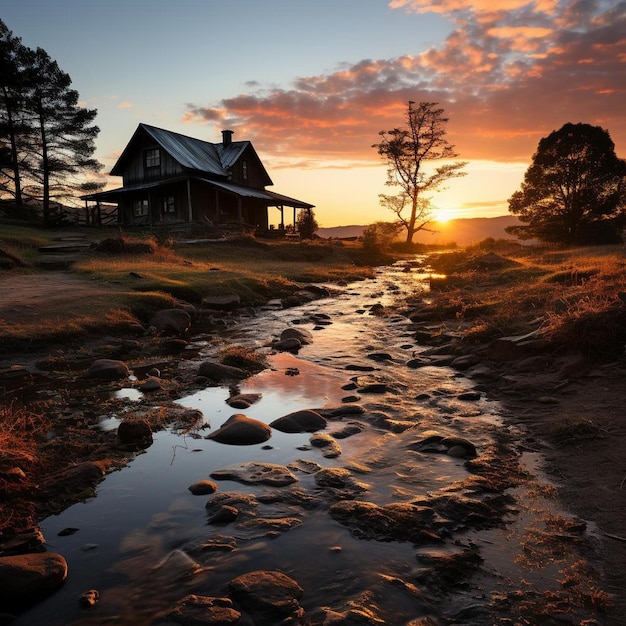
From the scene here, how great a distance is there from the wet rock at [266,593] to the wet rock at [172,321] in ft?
27.3

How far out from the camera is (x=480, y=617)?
2.63 metres

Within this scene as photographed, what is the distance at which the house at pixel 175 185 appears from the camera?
112 feet

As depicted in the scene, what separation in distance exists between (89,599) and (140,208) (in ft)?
124

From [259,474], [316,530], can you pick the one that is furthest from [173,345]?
[316,530]

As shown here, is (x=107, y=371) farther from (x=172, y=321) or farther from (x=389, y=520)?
(x=389, y=520)

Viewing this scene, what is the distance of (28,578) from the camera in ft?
9.36

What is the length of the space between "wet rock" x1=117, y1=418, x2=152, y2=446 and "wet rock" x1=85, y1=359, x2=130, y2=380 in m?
2.39

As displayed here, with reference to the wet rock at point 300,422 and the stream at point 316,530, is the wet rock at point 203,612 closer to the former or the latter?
the stream at point 316,530

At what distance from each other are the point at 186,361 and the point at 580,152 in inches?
1136

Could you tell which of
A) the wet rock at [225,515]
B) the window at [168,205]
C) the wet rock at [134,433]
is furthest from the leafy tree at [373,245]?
the wet rock at [225,515]

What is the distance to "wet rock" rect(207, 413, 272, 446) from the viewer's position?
5.14m

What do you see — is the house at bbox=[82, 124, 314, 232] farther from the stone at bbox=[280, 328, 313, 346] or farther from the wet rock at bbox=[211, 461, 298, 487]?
the wet rock at bbox=[211, 461, 298, 487]

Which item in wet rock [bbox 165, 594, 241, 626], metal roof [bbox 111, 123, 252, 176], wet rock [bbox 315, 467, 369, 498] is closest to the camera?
wet rock [bbox 165, 594, 241, 626]

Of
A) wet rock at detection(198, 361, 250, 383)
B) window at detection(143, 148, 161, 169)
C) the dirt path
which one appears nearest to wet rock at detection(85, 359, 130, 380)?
wet rock at detection(198, 361, 250, 383)
